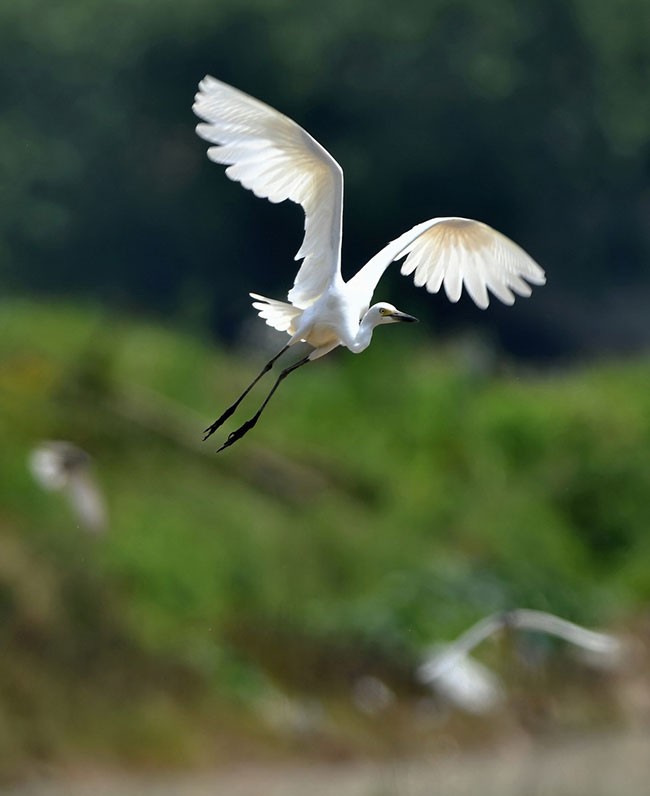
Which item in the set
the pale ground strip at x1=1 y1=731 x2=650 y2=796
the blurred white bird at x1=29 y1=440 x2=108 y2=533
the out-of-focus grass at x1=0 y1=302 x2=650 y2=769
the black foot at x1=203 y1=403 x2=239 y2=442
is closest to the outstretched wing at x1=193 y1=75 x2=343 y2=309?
the black foot at x1=203 y1=403 x2=239 y2=442

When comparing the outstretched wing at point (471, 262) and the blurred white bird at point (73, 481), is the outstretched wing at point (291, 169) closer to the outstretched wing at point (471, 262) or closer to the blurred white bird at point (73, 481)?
the outstretched wing at point (471, 262)

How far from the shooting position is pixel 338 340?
28.1 ft

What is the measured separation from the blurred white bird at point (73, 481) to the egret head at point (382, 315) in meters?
8.33

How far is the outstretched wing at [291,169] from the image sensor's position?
26.4ft

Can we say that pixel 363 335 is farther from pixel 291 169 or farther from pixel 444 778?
pixel 444 778

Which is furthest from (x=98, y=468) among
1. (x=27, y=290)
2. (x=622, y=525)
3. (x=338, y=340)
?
(x=27, y=290)

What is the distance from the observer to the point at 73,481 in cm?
1691

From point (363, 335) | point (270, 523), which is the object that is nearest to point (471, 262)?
point (363, 335)

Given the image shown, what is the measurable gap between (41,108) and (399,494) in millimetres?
15461

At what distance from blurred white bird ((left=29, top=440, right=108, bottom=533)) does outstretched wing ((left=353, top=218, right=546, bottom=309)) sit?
7.91 m

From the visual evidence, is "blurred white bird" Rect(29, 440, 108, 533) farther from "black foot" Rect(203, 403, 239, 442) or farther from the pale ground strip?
"black foot" Rect(203, 403, 239, 442)

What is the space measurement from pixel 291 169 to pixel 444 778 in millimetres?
8809

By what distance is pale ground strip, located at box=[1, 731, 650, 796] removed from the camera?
14984 mm

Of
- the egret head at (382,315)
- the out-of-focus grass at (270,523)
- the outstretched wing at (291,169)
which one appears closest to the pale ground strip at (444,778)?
the out-of-focus grass at (270,523)
